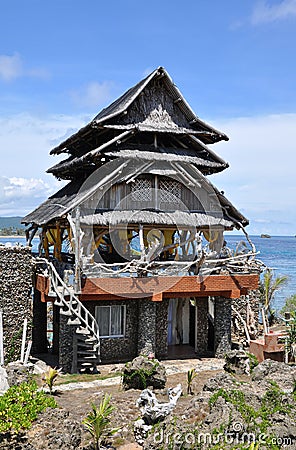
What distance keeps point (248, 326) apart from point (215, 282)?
490 cm

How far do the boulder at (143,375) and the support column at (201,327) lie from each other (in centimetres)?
538

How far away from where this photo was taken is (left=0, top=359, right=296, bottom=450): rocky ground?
32.1 feet

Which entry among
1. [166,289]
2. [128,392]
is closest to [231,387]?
[128,392]

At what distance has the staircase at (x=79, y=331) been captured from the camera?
1672 cm

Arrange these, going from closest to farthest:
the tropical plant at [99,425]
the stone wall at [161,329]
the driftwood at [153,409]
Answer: the tropical plant at [99,425], the driftwood at [153,409], the stone wall at [161,329]

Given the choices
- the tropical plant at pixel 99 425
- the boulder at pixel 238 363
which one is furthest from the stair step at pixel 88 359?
the tropical plant at pixel 99 425

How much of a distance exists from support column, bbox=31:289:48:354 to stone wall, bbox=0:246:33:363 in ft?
7.83

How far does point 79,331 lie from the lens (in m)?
16.8

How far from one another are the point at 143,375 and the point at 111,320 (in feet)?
15.7

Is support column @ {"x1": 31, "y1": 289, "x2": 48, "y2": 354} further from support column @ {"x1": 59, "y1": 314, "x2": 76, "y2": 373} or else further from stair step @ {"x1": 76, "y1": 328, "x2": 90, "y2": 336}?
stair step @ {"x1": 76, "y1": 328, "x2": 90, "y2": 336}

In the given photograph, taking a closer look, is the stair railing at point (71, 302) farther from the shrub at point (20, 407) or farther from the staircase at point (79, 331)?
the shrub at point (20, 407)

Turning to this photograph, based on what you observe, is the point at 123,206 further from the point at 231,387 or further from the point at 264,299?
the point at 264,299

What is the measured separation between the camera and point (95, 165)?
809 inches

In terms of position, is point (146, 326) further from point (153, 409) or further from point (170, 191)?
point (153, 409)
